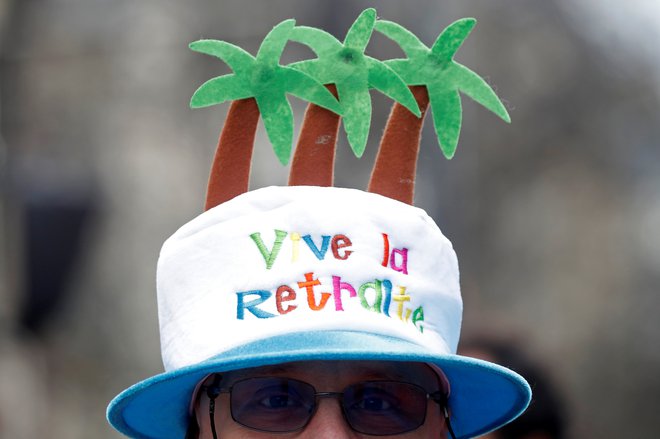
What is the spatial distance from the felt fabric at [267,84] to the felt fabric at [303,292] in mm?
221

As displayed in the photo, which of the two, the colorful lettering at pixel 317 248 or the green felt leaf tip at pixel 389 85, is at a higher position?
the green felt leaf tip at pixel 389 85

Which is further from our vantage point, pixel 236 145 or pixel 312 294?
pixel 236 145

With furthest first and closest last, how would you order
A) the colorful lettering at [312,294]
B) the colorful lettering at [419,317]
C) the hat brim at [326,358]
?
the colorful lettering at [419,317]
the colorful lettering at [312,294]
the hat brim at [326,358]

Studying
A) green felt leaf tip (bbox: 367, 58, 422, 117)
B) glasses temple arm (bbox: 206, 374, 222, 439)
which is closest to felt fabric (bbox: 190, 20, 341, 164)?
green felt leaf tip (bbox: 367, 58, 422, 117)

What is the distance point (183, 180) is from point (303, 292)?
699cm

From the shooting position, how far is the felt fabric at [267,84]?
2.79 metres

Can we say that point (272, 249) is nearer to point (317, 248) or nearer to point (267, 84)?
point (317, 248)

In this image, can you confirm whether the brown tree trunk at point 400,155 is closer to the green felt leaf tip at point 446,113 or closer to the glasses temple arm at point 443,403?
the green felt leaf tip at point 446,113

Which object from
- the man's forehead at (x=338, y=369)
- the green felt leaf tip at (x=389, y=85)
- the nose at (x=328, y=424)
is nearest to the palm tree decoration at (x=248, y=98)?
the green felt leaf tip at (x=389, y=85)

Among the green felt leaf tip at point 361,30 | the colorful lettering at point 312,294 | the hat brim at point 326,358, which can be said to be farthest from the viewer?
the green felt leaf tip at point 361,30

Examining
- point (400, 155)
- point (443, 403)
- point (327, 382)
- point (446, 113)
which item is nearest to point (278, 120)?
point (400, 155)

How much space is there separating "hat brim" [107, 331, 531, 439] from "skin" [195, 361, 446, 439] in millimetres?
84

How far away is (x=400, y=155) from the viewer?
2900 millimetres

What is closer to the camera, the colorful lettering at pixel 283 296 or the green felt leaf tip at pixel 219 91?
the colorful lettering at pixel 283 296
